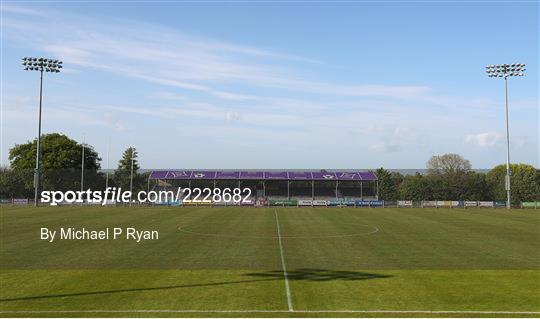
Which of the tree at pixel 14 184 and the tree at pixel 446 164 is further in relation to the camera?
the tree at pixel 446 164

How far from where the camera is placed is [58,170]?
93000 millimetres

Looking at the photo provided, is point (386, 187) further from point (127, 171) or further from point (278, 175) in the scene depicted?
point (127, 171)

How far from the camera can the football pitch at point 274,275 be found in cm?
1488

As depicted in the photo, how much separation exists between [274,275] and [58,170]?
83810 mm

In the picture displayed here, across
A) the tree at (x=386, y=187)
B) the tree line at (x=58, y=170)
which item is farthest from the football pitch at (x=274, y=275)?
the tree at (x=386, y=187)

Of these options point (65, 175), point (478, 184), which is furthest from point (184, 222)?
point (478, 184)

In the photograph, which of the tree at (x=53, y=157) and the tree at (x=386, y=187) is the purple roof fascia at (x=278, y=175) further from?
the tree at (x=53, y=157)

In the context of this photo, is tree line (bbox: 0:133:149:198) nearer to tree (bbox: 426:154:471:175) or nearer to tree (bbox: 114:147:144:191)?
tree (bbox: 114:147:144:191)

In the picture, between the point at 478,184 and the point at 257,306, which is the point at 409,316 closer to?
the point at 257,306

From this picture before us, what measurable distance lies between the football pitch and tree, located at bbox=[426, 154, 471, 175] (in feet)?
367

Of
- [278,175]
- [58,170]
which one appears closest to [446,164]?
[278,175]

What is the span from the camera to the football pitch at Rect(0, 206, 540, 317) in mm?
14875

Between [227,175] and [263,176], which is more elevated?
[227,175]

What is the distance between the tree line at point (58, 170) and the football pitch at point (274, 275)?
5641cm
